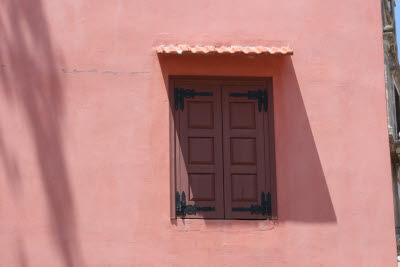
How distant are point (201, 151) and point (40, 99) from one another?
1842 millimetres

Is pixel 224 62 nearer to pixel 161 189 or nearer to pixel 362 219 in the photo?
pixel 161 189

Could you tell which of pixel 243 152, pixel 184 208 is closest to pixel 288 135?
pixel 243 152

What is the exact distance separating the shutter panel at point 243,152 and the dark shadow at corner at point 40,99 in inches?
69.1

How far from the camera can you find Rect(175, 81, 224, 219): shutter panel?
8539 mm

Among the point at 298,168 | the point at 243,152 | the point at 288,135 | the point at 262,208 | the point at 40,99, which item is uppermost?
the point at 40,99

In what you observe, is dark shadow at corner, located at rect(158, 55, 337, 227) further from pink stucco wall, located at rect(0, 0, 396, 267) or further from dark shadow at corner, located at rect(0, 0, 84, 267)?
dark shadow at corner, located at rect(0, 0, 84, 267)

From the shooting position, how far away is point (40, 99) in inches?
334

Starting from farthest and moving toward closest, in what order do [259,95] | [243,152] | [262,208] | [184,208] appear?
[259,95], [243,152], [262,208], [184,208]

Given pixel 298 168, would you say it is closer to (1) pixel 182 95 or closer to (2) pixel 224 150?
(2) pixel 224 150

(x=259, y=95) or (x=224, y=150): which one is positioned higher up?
(x=259, y=95)

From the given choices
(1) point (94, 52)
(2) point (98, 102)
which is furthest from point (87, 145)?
(1) point (94, 52)

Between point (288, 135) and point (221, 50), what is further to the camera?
point (288, 135)

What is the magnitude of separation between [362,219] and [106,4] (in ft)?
12.3

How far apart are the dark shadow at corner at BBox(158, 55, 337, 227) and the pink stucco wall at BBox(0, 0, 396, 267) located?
2cm
